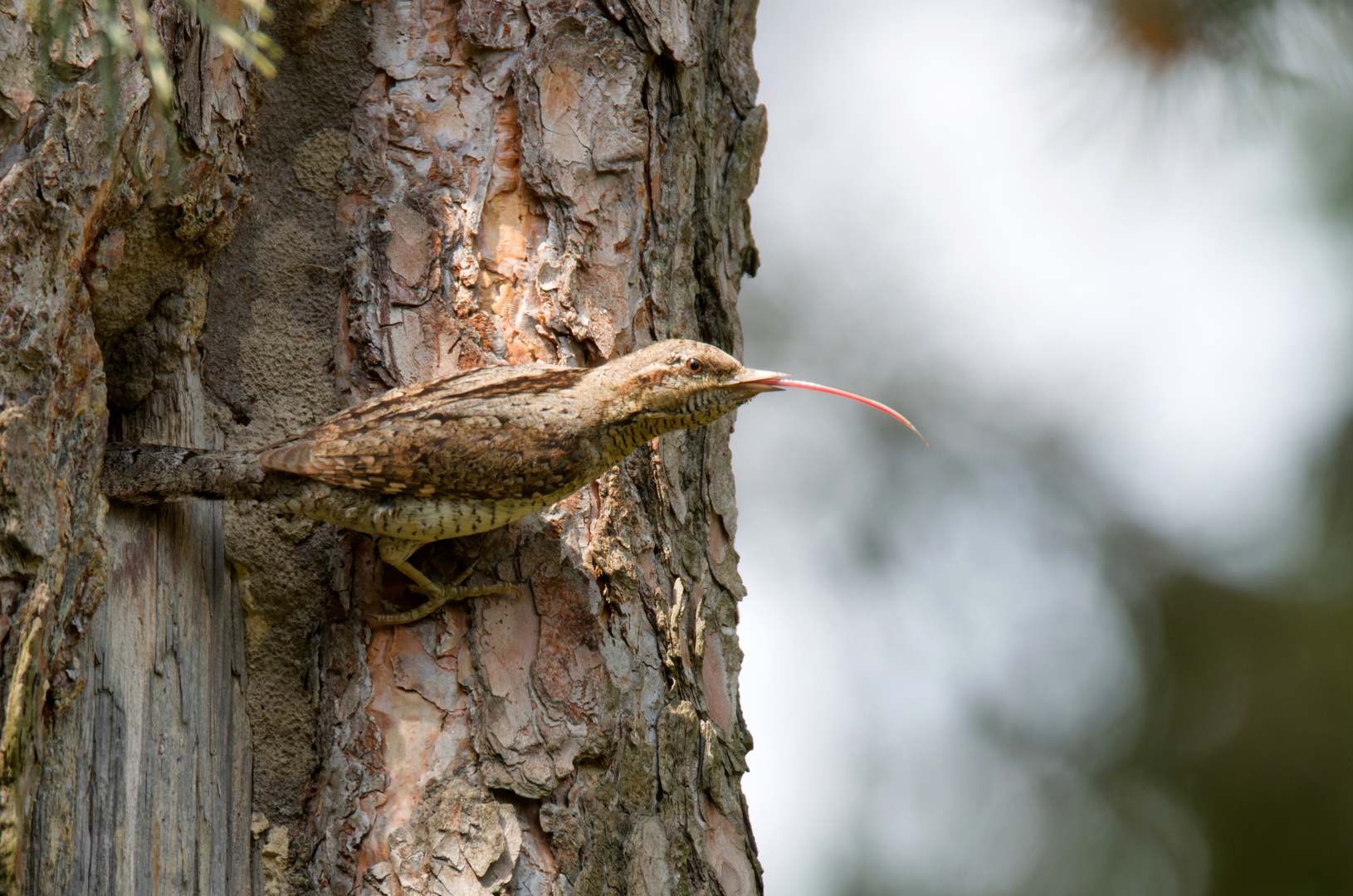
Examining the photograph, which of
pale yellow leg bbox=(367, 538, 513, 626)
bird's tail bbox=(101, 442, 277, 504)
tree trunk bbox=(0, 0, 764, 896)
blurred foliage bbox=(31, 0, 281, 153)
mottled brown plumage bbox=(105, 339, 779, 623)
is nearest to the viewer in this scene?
blurred foliage bbox=(31, 0, 281, 153)

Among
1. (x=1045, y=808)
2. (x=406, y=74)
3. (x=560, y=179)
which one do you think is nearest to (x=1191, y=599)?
(x=1045, y=808)

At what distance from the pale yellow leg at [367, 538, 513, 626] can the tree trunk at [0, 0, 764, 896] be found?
65 millimetres

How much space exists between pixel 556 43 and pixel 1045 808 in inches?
198

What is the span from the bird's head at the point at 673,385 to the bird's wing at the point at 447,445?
17 cm

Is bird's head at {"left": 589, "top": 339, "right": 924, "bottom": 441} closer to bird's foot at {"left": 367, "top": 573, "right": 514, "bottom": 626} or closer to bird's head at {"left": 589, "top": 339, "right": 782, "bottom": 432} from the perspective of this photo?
bird's head at {"left": 589, "top": 339, "right": 782, "bottom": 432}

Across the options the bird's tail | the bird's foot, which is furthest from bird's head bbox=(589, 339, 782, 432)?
the bird's tail

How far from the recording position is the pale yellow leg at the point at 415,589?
9.93 ft

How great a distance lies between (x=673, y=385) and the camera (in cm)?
318

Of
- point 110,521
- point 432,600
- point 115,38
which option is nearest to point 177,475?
point 110,521

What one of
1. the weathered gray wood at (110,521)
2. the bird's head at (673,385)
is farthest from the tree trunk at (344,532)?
the bird's head at (673,385)

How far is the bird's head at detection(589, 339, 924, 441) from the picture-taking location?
3.14 meters

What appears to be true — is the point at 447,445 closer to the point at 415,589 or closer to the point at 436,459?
the point at 436,459

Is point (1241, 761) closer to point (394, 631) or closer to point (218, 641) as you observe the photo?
point (394, 631)

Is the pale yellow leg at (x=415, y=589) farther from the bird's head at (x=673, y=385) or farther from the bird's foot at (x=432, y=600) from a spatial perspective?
the bird's head at (x=673, y=385)
